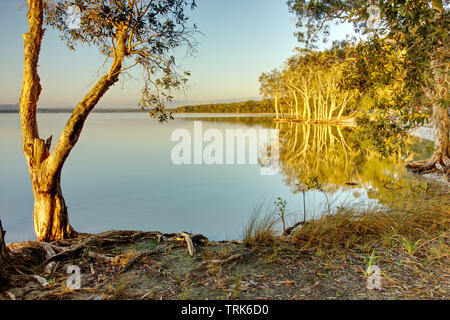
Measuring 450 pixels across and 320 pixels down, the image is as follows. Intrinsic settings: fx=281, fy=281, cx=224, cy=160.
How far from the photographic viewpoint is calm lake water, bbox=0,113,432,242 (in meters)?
6.74

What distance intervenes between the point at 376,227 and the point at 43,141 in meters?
4.76

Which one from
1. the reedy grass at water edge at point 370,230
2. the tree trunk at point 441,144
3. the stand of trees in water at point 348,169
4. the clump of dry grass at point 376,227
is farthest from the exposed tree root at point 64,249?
the tree trunk at point 441,144

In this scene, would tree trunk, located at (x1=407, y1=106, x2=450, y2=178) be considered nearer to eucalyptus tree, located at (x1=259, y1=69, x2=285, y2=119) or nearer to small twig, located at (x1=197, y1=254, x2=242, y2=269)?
small twig, located at (x1=197, y1=254, x2=242, y2=269)

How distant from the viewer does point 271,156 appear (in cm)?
1558

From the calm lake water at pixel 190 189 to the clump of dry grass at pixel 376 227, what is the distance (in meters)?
0.39

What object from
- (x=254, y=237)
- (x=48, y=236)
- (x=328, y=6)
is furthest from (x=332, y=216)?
(x=328, y=6)

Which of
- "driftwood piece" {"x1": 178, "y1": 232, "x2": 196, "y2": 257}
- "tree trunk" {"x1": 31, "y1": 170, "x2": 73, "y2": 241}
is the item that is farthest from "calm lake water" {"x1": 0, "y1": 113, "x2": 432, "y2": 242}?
"tree trunk" {"x1": 31, "y1": 170, "x2": 73, "y2": 241}

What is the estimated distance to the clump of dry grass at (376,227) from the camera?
12.0ft

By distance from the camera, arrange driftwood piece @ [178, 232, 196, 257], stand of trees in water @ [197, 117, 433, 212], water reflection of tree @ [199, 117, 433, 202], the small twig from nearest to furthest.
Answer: the small twig < driftwood piece @ [178, 232, 196, 257] < stand of trees in water @ [197, 117, 433, 212] < water reflection of tree @ [199, 117, 433, 202]

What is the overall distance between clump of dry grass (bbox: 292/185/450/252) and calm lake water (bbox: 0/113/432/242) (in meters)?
0.39

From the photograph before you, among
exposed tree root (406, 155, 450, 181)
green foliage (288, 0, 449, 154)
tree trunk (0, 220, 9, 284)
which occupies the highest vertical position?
green foliage (288, 0, 449, 154)

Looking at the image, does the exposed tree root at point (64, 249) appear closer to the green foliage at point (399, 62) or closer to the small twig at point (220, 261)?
the small twig at point (220, 261)
